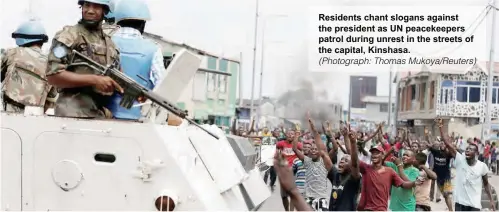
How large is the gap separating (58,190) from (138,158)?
1.44 feet

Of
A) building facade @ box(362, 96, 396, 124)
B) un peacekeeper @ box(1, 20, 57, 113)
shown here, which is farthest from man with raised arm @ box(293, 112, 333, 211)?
building facade @ box(362, 96, 396, 124)

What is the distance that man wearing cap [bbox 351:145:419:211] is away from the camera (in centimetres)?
794

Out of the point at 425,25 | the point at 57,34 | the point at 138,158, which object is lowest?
the point at 138,158

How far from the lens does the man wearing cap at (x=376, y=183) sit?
794 centimetres

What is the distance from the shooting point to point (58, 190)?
4.50 metres

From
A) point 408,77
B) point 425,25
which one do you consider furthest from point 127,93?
point 408,77

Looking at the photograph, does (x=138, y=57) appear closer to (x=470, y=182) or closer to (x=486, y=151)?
(x=470, y=182)

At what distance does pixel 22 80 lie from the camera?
6.08 metres

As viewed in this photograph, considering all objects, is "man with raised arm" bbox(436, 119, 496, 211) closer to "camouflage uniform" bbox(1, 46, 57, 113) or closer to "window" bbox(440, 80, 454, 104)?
"camouflage uniform" bbox(1, 46, 57, 113)

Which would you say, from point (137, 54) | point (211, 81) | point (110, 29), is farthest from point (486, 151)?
point (211, 81)

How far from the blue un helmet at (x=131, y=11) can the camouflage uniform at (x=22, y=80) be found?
712mm

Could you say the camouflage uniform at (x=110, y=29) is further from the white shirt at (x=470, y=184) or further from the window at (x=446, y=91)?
the window at (x=446, y=91)

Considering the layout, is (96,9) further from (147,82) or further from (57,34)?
(147,82)

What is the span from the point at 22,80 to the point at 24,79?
0.01 metres
